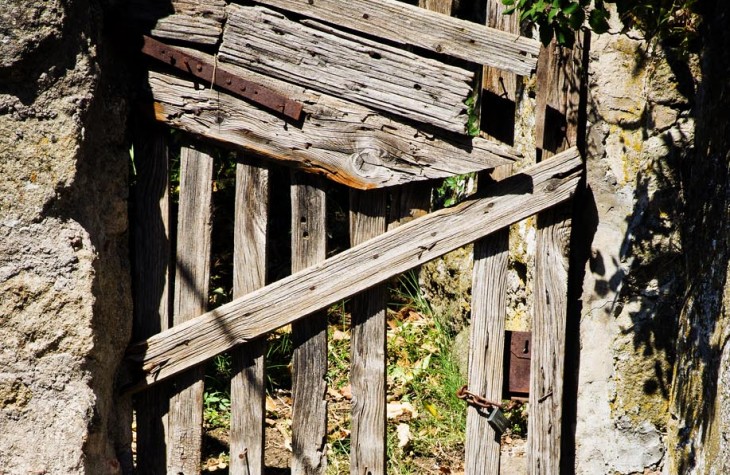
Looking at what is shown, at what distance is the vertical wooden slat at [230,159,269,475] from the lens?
9.74ft

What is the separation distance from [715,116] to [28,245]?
217cm

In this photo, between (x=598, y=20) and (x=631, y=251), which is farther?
(x=631, y=251)

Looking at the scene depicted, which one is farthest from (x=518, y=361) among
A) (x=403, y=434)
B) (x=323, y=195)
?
(x=403, y=434)

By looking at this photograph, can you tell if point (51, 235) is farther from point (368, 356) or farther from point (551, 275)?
point (551, 275)

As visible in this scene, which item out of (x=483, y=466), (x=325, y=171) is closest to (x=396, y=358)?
(x=483, y=466)

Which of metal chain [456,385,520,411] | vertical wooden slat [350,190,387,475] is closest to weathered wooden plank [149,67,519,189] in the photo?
vertical wooden slat [350,190,387,475]

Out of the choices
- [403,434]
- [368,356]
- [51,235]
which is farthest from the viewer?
[403,434]

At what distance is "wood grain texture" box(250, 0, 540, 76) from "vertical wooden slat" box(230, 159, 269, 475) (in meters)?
0.60

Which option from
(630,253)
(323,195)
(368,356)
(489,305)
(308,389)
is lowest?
(308,389)

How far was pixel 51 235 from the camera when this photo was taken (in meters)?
2.67

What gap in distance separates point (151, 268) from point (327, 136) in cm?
81

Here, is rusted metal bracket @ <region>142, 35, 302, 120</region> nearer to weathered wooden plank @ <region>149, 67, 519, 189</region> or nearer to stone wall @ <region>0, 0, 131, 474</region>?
weathered wooden plank @ <region>149, 67, 519, 189</region>

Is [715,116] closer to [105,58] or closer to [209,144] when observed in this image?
[209,144]

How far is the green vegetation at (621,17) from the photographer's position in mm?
2459
